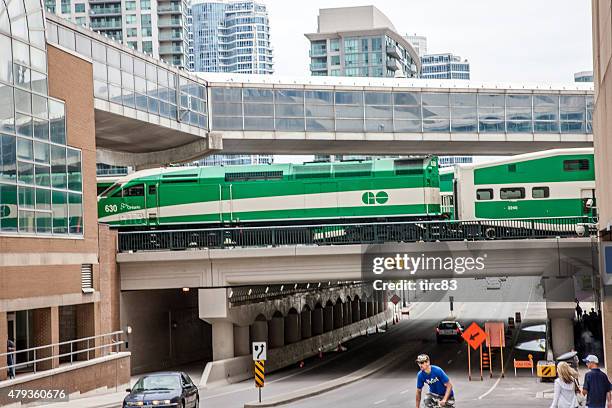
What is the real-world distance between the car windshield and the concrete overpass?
26306mm

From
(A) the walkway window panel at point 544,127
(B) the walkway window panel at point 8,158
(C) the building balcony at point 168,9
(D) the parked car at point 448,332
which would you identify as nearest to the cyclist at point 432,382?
(B) the walkway window panel at point 8,158

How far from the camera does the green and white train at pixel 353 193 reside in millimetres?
48688

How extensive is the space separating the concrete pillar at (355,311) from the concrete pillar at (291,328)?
75.0 feet

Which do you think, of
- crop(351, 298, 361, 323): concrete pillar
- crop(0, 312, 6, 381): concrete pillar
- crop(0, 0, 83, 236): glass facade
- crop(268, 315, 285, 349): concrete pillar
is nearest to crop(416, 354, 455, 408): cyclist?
crop(0, 312, 6, 381): concrete pillar

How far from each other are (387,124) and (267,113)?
7439 millimetres

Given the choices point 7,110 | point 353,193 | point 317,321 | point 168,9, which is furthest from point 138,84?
point 168,9

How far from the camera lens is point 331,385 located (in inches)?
1658

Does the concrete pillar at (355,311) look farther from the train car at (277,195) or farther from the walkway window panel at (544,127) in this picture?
the train car at (277,195)

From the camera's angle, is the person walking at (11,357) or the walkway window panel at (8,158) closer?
the person walking at (11,357)

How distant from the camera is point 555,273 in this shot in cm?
4509

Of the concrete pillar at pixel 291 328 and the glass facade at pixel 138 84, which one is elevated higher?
the glass facade at pixel 138 84

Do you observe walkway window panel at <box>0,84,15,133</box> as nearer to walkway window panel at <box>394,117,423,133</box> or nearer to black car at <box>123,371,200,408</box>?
black car at <box>123,371,200,408</box>

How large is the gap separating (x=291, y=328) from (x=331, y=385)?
64.0 ft

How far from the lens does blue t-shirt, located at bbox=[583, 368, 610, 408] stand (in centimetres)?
1720
